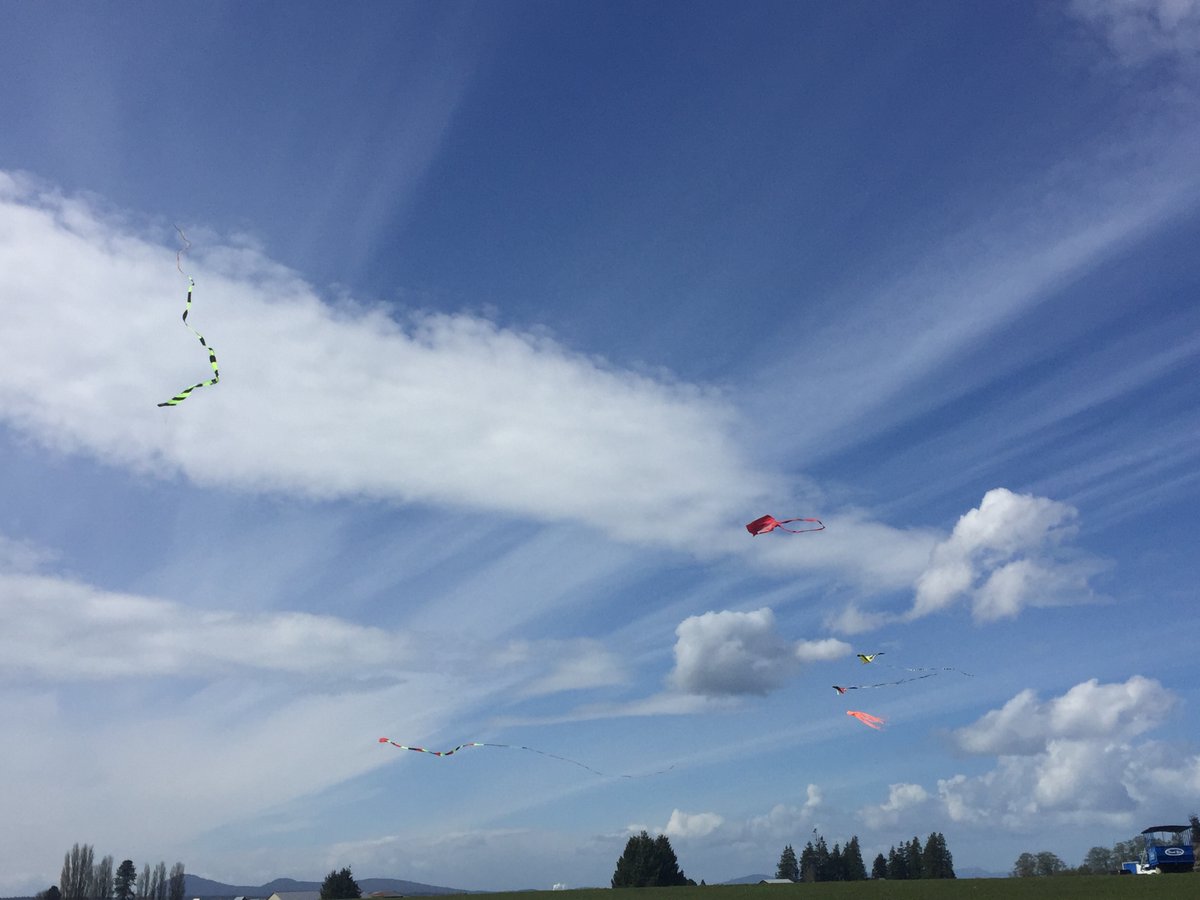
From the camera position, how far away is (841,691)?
2571 inches

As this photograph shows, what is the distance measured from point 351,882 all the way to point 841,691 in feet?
421

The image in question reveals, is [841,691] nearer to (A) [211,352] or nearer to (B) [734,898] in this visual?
(B) [734,898]

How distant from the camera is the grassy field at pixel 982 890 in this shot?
184 ft

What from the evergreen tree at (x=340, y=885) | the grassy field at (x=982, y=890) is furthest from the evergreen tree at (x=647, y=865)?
the grassy field at (x=982, y=890)

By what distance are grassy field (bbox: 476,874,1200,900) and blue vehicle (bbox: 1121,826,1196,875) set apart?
21.1 meters

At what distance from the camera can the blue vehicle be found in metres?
84.4

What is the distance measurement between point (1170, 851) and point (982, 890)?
34.3 metres

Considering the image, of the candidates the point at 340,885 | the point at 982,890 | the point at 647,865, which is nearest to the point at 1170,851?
the point at 982,890

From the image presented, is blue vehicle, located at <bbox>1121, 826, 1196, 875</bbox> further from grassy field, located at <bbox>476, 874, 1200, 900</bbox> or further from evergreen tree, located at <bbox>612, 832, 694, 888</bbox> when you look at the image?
evergreen tree, located at <bbox>612, 832, 694, 888</bbox>

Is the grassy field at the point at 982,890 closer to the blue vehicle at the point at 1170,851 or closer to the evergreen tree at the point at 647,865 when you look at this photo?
the blue vehicle at the point at 1170,851

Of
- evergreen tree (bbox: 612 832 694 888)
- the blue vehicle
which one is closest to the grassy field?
the blue vehicle

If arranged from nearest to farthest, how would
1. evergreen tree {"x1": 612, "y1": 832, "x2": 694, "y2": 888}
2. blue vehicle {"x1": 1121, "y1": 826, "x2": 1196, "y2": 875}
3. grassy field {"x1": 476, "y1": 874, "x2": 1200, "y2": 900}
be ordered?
grassy field {"x1": 476, "y1": 874, "x2": 1200, "y2": 900}
blue vehicle {"x1": 1121, "y1": 826, "x2": 1196, "y2": 875}
evergreen tree {"x1": 612, "y1": 832, "x2": 694, "y2": 888}

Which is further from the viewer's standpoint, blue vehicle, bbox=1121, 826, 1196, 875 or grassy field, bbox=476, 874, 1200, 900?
blue vehicle, bbox=1121, 826, 1196, 875

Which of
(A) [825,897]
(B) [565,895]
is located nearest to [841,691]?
(A) [825,897]
